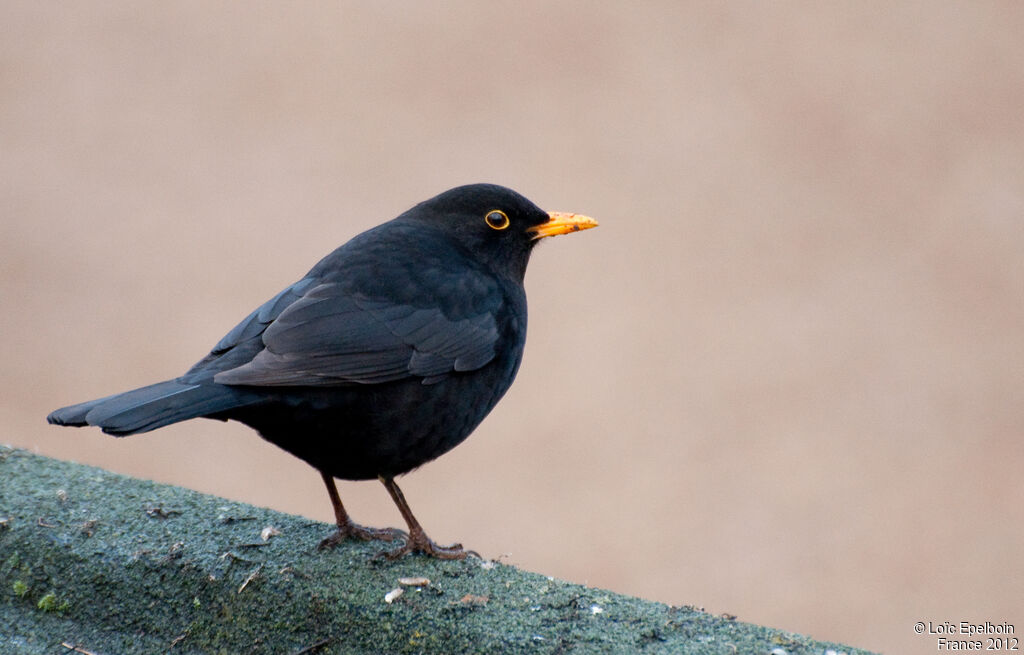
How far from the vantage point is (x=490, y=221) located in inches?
148

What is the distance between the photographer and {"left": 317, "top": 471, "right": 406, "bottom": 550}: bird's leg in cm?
323

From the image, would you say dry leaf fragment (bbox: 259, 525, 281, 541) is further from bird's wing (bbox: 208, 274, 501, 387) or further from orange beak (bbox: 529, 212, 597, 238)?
orange beak (bbox: 529, 212, 597, 238)

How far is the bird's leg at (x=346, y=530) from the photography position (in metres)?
3.23

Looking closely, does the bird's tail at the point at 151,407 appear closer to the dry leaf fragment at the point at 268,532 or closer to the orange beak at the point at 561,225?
the dry leaf fragment at the point at 268,532

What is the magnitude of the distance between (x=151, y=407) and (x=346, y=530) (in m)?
0.84

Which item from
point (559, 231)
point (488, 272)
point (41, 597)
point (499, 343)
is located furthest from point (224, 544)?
point (559, 231)

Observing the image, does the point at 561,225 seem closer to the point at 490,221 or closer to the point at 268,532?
the point at 490,221

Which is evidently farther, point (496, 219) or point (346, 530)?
point (496, 219)

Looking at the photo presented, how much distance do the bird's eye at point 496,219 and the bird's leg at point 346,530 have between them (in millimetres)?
1014

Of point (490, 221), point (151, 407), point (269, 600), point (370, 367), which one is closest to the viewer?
point (151, 407)

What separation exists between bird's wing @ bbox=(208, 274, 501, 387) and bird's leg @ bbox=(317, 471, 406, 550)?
425 mm

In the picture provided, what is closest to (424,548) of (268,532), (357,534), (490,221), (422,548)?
(422,548)

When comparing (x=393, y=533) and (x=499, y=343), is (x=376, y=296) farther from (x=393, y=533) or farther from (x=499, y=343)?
(x=393, y=533)

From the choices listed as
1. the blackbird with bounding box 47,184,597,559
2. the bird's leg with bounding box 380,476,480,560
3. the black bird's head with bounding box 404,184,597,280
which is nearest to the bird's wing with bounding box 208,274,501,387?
the blackbird with bounding box 47,184,597,559
